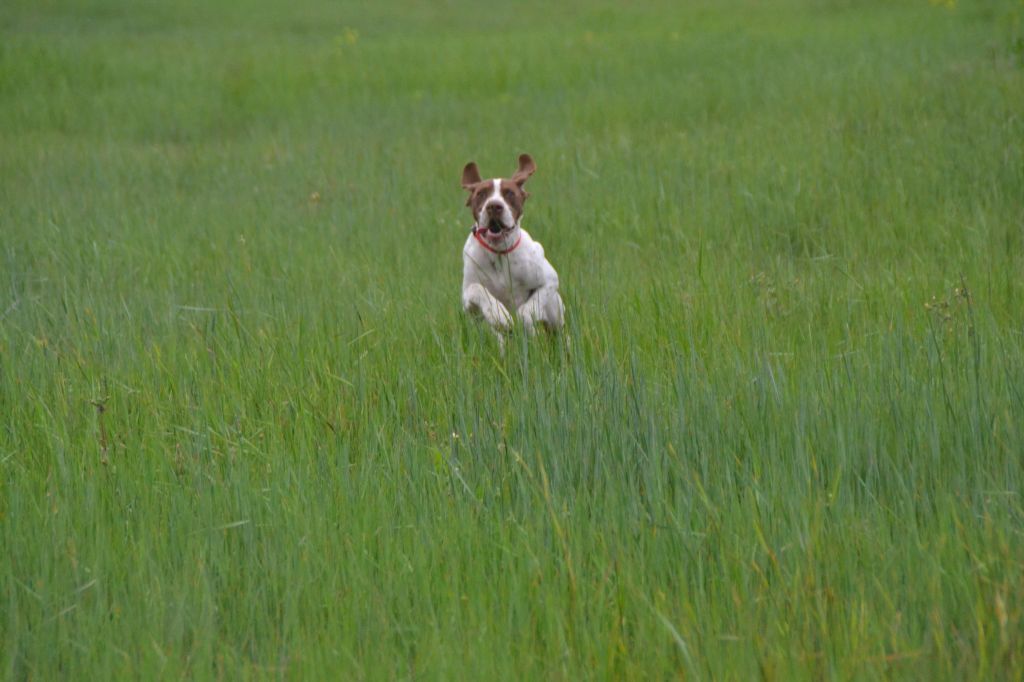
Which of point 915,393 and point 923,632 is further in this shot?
point 915,393

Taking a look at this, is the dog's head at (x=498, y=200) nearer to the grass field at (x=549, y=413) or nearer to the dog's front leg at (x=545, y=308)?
the dog's front leg at (x=545, y=308)

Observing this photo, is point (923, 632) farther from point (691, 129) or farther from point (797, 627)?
point (691, 129)

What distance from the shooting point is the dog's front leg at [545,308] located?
5145 millimetres

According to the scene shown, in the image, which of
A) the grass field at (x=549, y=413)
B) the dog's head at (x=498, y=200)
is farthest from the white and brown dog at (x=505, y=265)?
the grass field at (x=549, y=413)

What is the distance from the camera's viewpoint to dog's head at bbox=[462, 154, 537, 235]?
16.7 feet

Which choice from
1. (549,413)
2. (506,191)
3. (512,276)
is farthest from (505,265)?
(549,413)

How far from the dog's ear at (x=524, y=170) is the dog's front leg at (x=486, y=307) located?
0.57 m

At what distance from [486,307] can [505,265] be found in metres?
0.29

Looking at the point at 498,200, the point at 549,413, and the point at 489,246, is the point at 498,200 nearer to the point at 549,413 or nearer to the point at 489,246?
the point at 489,246

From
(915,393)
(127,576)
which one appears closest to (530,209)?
(915,393)

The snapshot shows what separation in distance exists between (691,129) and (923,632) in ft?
28.8

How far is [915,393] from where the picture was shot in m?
3.57

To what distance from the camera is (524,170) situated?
5.44 meters

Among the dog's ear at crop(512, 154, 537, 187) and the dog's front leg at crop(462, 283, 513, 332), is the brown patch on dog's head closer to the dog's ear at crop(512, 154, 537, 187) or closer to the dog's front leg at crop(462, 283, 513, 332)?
the dog's ear at crop(512, 154, 537, 187)
